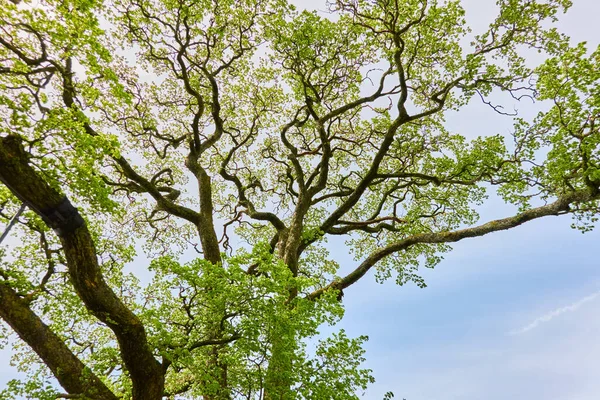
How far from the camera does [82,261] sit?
243 inches

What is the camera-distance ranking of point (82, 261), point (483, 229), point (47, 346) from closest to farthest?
point (82, 261) → point (47, 346) → point (483, 229)

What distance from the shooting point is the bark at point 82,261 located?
18.1 ft

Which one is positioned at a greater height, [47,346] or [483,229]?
[483,229]

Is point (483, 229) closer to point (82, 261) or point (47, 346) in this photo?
point (82, 261)

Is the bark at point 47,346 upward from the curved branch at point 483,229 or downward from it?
downward

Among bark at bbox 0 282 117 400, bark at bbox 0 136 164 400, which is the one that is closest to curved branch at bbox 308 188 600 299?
bark at bbox 0 136 164 400

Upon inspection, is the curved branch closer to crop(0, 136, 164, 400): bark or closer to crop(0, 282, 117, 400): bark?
crop(0, 136, 164, 400): bark

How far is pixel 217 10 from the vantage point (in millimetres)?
11938

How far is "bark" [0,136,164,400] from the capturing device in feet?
18.1

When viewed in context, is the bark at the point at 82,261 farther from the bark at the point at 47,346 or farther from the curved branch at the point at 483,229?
the curved branch at the point at 483,229

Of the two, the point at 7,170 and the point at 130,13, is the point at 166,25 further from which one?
the point at 7,170

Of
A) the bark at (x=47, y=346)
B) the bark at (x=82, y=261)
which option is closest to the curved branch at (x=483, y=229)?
the bark at (x=82, y=261)

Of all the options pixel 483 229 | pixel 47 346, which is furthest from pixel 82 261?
pixel 483 229

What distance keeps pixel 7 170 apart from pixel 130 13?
28.8ft
